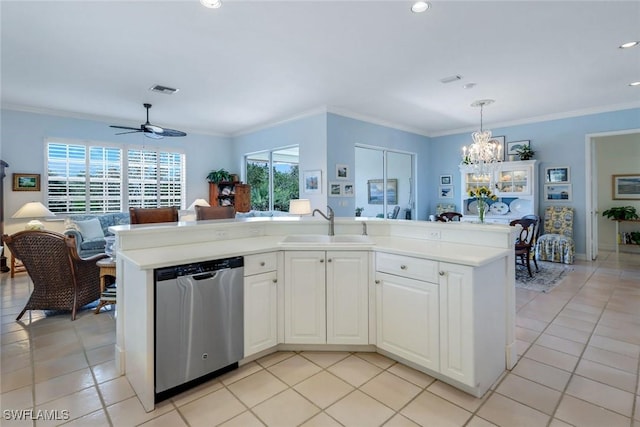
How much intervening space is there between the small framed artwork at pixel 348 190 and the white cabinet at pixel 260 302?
357cm

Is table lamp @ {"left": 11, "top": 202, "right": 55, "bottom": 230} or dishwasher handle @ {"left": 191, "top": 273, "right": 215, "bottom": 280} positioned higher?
table lamp @ {"left": 11, "top": 202, "right": 55, "bottom": 230}

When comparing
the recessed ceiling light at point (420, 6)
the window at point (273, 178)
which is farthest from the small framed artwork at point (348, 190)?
the recessed ceiling light at point (420, 6)

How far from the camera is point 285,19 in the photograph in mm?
2789

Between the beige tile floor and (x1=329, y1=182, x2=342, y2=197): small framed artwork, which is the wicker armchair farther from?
(x1=329, y1=182, x2=342, y2=197): small framed artwork

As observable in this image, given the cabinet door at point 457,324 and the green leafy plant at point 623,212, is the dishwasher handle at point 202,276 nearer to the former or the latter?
the cabinet door at point 457,324

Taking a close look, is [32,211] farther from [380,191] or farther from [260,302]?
[380,191]

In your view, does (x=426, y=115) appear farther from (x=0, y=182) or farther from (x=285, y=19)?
(x=0, y=182)

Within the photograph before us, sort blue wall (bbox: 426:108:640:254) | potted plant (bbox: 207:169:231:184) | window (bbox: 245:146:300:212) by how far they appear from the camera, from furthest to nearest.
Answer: potted plant (bbox: 207:169:231:184), window (bbox: 245:146:300:212), blue wall (bbox: 426:108:640:254)

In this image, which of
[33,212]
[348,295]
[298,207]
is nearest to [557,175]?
[298,207]

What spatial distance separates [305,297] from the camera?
2547 mm

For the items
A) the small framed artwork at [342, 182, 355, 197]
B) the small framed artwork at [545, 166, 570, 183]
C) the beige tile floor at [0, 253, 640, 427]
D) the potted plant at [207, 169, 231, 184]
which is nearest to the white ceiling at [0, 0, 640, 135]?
the small framed artwork at [545, 166, 570, 183]

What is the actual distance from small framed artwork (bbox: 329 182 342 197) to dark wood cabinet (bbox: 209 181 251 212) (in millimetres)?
2625

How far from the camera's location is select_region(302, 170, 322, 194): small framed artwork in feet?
18.9

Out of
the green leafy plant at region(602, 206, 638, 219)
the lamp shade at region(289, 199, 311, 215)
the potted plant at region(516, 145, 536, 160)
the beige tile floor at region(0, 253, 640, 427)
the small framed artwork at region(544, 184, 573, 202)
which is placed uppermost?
the potted plant at region(516, 145, 536, 160)
